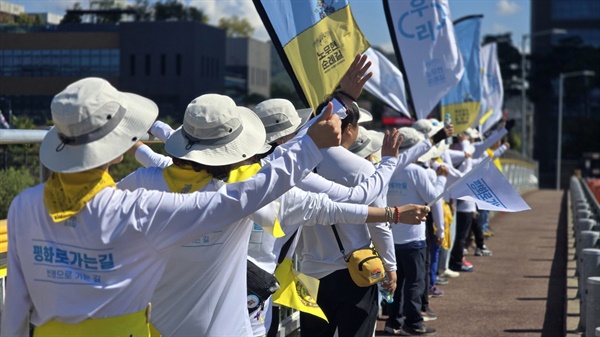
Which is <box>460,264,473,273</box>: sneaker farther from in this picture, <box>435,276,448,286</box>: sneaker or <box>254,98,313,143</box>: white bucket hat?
<box>254,98,313,143</box>: white bucket hat

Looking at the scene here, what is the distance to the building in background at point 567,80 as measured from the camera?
87000 millimetres

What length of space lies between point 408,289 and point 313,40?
360 centimetres

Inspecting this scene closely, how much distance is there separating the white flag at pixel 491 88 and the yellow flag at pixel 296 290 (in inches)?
639

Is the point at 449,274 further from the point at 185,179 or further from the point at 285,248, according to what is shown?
the point at 185,179

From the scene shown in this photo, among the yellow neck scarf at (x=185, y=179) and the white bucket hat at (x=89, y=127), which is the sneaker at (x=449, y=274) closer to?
the yellow neck scarf at (x=185, y=179)

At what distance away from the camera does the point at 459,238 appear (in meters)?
13.5

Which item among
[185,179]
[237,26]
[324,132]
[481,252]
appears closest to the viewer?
[324,132]

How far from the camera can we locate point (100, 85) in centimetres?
331

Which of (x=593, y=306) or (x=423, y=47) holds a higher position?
(x=423, y=47)

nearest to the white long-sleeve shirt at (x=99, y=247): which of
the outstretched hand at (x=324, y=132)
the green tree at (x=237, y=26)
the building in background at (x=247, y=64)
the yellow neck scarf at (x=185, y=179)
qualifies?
the outstretched hand at (x=324, y=132)

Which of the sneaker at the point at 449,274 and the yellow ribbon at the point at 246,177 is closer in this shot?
the yellow ribbon at the point at 246,177

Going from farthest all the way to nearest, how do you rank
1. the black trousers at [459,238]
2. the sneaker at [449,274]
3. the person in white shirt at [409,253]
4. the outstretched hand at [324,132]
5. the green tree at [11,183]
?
1. the black trousers at [459,238]
2. the sneaker at [449,274]
3. the person in white shirt at [409,253]
4. the green tree at [11,183]
5. the outstretched hand at [324,132]

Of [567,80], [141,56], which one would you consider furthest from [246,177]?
[567,80]

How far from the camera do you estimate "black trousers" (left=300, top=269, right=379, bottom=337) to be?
5676mm
